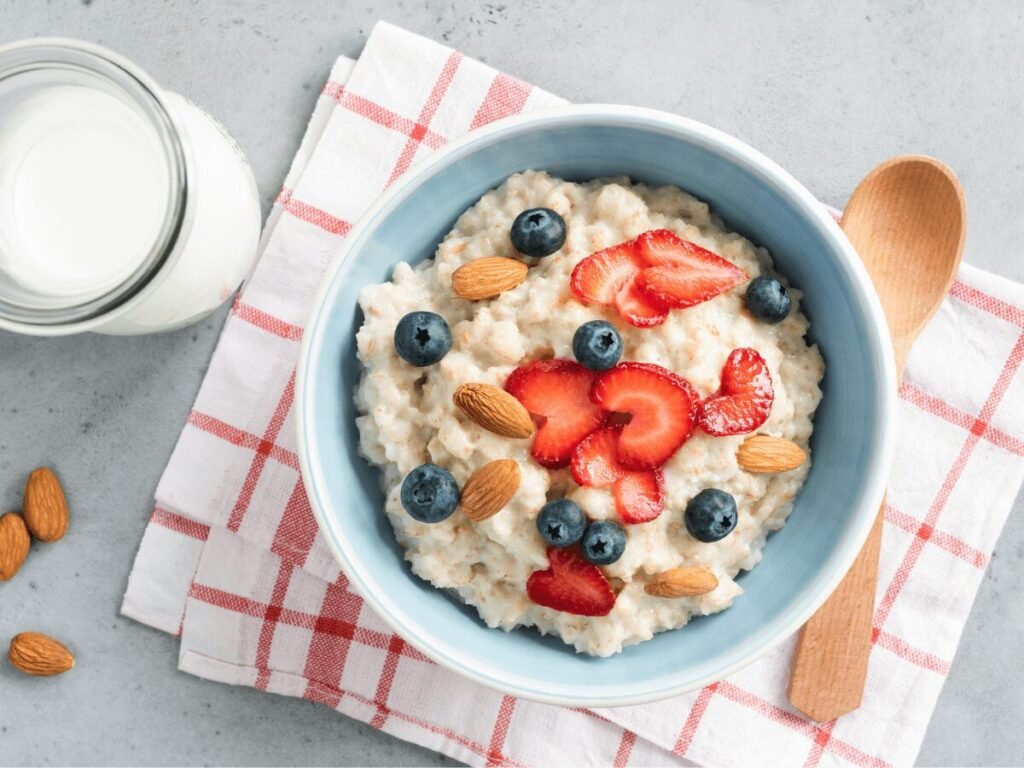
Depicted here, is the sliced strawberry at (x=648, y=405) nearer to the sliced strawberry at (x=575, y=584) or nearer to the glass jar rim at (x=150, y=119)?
the sliced strawberry at (x=575, y=584)

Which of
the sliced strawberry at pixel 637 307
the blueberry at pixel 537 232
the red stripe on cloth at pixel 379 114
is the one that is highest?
the red stripe on cloth at pixel 379 114

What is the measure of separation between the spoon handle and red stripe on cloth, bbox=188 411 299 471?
109 cm

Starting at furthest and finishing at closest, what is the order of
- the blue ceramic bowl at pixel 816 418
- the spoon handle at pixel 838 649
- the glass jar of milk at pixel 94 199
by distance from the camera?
the spoon handle at pixel 838 649 < the glass jar of milk at pixel 94 199 < the blue ceramic bowl at pixel 816 418

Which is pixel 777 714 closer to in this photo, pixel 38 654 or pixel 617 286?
pixel 617 286

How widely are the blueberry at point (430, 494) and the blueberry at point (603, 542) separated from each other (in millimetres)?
214

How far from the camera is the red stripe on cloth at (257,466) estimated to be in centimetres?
210

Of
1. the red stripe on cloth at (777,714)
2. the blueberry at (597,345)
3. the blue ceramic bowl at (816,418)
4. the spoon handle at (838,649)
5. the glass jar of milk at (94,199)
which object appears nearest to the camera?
the blueberry at (597,345)

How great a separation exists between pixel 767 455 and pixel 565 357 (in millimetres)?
356

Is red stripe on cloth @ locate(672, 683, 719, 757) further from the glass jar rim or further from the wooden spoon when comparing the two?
the glass jar rim

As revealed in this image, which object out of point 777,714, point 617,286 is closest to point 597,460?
point 617,286

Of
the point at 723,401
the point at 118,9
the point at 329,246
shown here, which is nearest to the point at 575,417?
the point at 723,401

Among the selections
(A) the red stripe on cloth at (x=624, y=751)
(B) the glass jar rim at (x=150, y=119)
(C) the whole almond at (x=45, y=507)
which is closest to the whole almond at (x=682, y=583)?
(A) the red stripe on cloth at (x=624, y=751)

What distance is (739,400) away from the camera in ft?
5.09

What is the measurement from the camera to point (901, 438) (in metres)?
2.07
